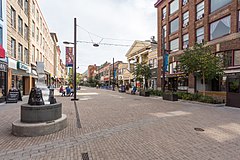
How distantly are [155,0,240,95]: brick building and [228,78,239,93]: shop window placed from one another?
4851 mm

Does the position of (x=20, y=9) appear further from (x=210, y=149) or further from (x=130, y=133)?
(x=210, y=149)

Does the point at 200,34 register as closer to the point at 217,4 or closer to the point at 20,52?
the point at 217,4

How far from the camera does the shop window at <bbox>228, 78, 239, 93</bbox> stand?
1276cm

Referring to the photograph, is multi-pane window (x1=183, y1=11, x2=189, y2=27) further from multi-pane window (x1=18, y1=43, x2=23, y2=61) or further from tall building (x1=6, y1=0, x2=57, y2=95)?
multi-pane window (x1=18, y1=43, x2=23, y2=61)

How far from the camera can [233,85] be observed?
1303 cm

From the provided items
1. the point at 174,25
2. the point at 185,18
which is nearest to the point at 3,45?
the point at 185,18

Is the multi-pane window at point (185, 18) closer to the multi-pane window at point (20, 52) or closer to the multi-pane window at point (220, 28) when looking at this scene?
the multi-pane window at point (220, 28)

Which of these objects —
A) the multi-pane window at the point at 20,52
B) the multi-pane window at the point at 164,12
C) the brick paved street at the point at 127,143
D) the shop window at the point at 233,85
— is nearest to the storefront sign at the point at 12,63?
the multi-pane window at the point at 20,52

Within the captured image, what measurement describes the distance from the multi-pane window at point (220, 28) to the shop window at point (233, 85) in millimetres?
8214

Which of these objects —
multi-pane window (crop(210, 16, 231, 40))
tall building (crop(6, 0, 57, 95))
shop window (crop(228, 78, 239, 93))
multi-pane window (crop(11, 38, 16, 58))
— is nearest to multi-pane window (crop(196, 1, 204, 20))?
multi-pane window (crop(210, 16, 231, 40))

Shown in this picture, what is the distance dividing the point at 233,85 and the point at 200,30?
12211 mm

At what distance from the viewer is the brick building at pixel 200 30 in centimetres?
1773

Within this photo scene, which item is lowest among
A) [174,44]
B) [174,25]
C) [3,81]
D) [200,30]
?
[3,81]

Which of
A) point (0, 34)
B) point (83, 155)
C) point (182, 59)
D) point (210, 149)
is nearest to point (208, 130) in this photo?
point (210, 149)
